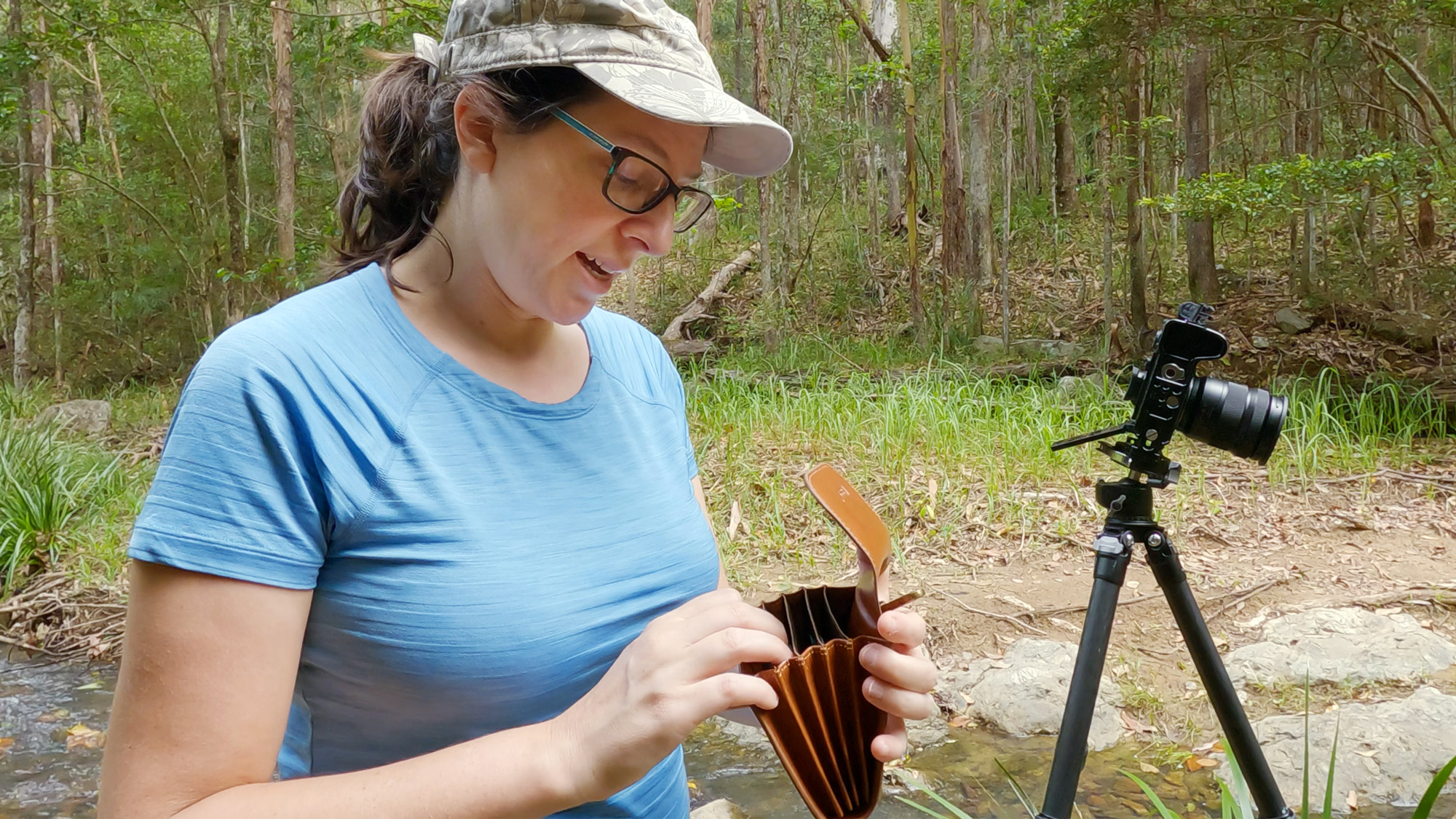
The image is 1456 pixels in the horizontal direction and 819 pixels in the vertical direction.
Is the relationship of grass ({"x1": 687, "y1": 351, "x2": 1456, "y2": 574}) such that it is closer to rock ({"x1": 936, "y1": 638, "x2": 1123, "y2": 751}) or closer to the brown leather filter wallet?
rock ({"x1": 936, "y1": 638, "x2": 1123, "y2": 751})

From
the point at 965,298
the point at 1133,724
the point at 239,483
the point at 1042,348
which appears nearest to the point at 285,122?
the point at 965,298

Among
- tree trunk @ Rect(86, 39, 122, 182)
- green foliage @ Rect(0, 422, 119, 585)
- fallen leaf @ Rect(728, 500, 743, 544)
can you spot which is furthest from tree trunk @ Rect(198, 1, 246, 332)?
fallen leaf @ Rect(728, 500, 743, 544)

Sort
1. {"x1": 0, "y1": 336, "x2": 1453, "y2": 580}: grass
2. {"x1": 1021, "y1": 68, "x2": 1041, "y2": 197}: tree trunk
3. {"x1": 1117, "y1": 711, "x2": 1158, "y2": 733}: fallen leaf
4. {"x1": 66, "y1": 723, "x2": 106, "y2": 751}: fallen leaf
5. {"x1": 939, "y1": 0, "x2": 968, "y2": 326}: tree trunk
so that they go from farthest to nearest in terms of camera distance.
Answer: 1. {"x1": 1021, "y1": 68, "x2": 1041, "y2": 197}: tree trunk
2. {"x1": 939, "y1": 0, "x2": 968, "y2": 326}: tree trunk
3. {"x1": 0, "y1": 336, "x2": 1453, "y2": 580}: grass
4. {"x1": 66, "y1": 723, "x2": 106, "y2": 751}: fallen leaf
5. {"x1": 1117, "y1": 711, "x2": 1158, "y2": 733}: fallen leaf

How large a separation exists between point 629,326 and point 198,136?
12.0 meters

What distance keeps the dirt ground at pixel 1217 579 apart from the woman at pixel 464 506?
2.48 meters

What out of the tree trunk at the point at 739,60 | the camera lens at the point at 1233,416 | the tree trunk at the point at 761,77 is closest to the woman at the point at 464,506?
the camera lens at the point at 1233,416

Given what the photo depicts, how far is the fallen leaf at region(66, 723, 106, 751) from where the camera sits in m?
3.21

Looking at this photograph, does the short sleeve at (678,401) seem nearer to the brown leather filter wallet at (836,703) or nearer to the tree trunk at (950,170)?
the brown leather filter wallet at (836,703)

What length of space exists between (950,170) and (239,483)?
327 inches

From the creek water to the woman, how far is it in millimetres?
1836

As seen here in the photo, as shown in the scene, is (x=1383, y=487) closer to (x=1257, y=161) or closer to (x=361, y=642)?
(x=361, y=642)

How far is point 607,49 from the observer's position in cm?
88

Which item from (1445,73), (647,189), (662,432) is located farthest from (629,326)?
(1445,73)

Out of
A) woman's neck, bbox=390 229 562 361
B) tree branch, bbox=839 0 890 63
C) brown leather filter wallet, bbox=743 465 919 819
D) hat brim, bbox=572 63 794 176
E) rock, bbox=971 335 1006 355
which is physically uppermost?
tree branch, bbox=839 0 890 63
